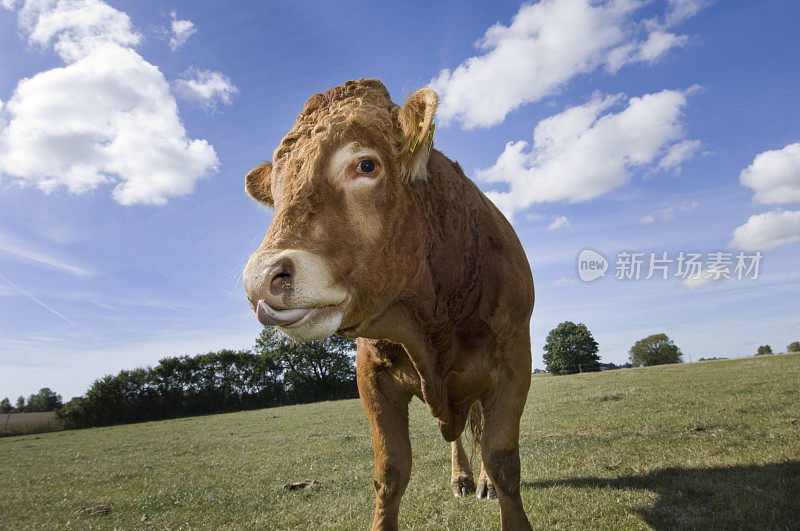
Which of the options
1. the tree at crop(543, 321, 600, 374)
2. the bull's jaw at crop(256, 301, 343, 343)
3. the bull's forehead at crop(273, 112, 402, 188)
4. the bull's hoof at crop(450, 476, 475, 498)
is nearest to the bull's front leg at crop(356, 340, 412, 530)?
the bull's jaw at crop(256, 301, 343, 343)

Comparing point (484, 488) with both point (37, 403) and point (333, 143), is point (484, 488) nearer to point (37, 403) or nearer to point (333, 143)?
point (333, 143)

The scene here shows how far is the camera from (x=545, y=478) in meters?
5.27

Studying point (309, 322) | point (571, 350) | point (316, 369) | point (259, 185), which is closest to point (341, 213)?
point (309, 322)

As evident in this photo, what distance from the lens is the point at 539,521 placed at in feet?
12.9

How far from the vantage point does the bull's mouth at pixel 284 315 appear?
193 centimetres

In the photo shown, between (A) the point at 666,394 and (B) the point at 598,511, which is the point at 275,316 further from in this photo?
(A) the point at 666,394

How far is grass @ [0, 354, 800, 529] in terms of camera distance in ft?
13.5

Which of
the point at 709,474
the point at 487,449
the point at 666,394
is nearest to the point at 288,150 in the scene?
the point at 487,449

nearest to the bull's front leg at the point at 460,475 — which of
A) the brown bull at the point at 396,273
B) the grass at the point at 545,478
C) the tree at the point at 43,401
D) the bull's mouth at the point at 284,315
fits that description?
the grass at the point at 545,478

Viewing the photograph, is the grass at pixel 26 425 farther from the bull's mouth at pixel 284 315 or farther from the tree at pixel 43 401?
the bull's mouth at pixel 284 315

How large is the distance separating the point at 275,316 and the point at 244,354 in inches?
2273

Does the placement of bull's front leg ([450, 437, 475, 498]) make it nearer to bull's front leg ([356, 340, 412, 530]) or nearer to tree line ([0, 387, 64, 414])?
bull's front leg ([356, 340, 412, 530])

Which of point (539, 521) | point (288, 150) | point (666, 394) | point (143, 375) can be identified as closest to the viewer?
point (288, 150)

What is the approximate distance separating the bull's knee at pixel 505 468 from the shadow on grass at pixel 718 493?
4.83 ft
